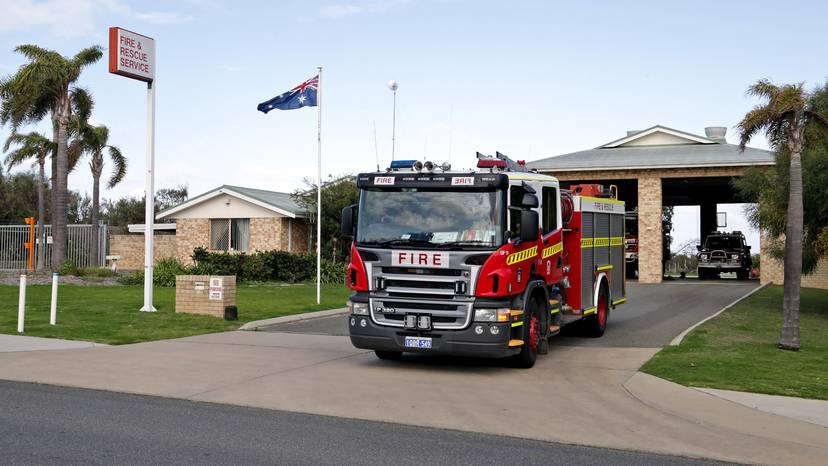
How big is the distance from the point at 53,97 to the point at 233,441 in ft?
101

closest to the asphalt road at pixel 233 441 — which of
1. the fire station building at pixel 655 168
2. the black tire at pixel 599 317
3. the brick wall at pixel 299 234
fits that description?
the black tire at pixel 599 317

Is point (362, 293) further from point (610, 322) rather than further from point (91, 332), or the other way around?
point (610, 322)

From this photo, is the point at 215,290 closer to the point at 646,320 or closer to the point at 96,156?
the point at 646,320

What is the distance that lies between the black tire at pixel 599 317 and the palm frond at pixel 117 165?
3173 centimetres

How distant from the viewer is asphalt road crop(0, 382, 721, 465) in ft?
22.3

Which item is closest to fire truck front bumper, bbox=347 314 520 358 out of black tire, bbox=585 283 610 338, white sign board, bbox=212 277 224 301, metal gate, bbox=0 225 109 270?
black tire, bbox=585 283 610 338

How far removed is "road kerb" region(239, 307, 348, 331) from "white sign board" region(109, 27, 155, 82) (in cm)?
607

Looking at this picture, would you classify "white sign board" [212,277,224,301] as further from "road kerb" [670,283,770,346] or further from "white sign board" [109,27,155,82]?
"road kerb" [670,283,770,346]

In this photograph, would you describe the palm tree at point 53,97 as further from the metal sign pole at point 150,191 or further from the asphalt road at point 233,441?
the asphalt road at point 233,441

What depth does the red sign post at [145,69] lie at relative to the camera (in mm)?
17703

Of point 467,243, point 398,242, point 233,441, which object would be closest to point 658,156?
point 467,243

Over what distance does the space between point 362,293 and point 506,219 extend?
2.20 meters

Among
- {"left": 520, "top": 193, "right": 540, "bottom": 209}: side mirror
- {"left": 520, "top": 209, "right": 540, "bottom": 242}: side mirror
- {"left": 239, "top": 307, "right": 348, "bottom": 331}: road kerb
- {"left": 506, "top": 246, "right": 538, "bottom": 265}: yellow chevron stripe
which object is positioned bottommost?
{"left": 239, "top": 307, "right": 348, "bottom": 331}: road kerb

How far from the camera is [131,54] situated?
18.1 metres
